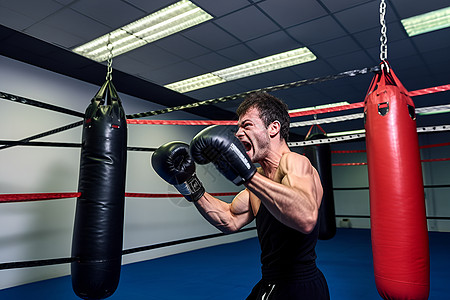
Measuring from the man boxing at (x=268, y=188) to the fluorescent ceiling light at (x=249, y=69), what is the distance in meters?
2.97

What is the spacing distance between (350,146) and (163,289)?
8756 millimetres

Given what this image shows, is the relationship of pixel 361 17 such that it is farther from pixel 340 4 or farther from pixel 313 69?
pixel 313 69

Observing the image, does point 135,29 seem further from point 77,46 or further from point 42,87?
point 42,87

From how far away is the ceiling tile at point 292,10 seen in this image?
9.73 ft

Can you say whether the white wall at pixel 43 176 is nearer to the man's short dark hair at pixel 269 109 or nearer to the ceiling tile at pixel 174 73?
the ceiling tile at pixel 174 73

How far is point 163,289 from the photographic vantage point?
127 inches

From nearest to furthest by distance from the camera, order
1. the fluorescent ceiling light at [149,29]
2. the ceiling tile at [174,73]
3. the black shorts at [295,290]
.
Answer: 1. the black shorts at [295,290]
2. the fluorescent ceiling light at [149,29]
3. the ceiling tile at [174,73]

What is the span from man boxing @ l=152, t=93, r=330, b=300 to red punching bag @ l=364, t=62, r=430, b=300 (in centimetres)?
48

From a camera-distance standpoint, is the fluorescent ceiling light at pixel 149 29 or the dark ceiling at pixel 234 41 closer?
the dark ceiling at pixel 234 41

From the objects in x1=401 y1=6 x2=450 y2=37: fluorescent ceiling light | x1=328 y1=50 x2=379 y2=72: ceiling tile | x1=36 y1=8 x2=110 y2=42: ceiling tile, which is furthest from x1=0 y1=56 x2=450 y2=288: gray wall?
x1=401 y1=6 x2=450 y2=37: fluorescent ceiling light

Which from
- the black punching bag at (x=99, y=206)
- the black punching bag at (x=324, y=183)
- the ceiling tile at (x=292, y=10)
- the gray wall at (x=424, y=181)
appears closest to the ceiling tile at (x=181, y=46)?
the ceiling tile at (x=292, y=10)

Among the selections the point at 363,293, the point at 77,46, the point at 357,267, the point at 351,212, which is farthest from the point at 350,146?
the point at 77,46

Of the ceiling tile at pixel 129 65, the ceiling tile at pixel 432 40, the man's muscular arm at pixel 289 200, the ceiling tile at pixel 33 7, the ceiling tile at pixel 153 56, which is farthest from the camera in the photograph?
the ceiling tile at pixel 129 65

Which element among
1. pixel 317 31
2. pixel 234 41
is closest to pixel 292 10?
pixel 317 31
